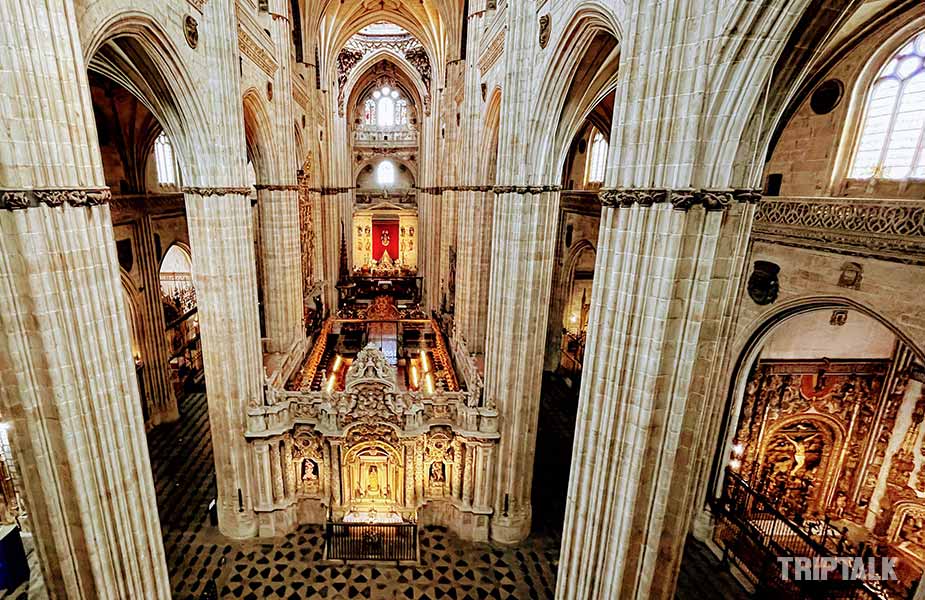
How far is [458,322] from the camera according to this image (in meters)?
14.5

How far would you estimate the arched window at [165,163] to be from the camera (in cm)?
1475

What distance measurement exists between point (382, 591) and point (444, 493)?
228 cm

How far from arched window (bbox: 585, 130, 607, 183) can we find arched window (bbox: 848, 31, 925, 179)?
848 cm

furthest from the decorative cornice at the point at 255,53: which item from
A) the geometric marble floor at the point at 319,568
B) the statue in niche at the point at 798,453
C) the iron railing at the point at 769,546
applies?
the statue in niche at the point at 798,453

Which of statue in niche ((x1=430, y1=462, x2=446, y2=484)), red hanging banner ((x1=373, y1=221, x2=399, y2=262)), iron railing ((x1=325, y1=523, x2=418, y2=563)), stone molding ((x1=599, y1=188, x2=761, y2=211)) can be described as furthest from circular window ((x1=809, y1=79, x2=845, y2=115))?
red hanging banner ((x1=373, y1=221, x2=399, y2=262))

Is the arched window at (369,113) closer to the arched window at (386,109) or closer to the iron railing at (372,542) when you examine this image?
the arched window at (386,109)

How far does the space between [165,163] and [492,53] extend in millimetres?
11713

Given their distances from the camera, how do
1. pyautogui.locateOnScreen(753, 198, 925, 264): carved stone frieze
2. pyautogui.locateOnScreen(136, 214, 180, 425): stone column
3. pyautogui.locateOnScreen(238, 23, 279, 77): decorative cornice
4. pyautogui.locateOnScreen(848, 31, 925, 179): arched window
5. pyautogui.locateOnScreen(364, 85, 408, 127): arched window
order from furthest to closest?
pyautogui.locateOnScreen(364, 85, 408, 127): arched window → pyautogui.locateOnScreen(136, 214, 180, 425): stone column → pyautogui.locateOnScreen(238, 23, 279, 77): decorative cornice → pyautogui.locateOnScreen(848, 31, 925, 179): arched window → pyautogui.locateOnScreen(753, 198, 925, 264): carved stone frieze

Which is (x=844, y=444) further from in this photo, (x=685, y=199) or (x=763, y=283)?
(x=685, y=199)

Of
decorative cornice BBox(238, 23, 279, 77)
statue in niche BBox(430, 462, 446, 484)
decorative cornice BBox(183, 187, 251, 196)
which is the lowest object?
statue in niche BBox(430, 462, 446, 484)

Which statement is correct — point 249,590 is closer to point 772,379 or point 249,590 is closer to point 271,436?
point 271,436

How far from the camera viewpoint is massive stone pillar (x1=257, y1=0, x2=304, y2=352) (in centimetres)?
1159

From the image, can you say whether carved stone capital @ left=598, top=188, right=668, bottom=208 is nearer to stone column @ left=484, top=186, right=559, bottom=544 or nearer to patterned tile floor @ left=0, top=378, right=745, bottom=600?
stone column @ left=484, top=186, right=559, bottom=544

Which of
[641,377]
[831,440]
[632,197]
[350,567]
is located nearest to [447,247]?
[350,567]
